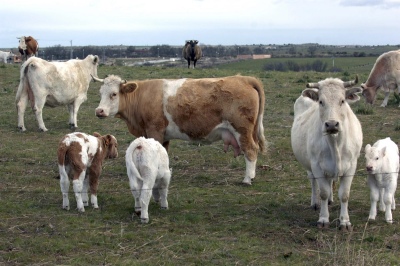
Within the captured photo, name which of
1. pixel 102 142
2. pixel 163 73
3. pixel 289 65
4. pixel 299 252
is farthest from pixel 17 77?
pixel 289 65

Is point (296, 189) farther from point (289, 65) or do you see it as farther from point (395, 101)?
point (289, 65)

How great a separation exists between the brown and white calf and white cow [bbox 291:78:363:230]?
9.29ft

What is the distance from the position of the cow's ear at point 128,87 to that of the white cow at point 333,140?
12.0ft

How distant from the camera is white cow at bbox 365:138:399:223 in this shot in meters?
7.92

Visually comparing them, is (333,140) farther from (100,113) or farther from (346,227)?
(100,113)

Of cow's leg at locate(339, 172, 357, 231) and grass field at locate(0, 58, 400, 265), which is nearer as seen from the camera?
grass field at locate(0, 58, 400, 265)

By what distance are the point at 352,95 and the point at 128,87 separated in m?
4.39

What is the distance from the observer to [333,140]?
741 centimetres

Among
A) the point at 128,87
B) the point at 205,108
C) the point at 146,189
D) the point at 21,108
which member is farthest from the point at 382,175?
the point at 21,108

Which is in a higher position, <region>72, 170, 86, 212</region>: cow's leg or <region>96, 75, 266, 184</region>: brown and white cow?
<region>96, 75, 266, 184</region>: brown and white cow

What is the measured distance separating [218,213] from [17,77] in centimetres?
1583

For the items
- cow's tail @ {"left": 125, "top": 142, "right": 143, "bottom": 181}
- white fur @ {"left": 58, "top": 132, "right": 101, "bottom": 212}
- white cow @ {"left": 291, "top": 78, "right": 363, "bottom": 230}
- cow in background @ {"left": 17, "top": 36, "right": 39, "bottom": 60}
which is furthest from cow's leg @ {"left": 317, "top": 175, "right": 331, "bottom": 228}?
cow in background @ {"left": 17, "top": 36, "right": 39, "bottom": 60}

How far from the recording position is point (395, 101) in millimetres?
18406

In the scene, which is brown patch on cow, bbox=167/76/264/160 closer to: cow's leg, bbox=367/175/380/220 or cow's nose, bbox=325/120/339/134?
cow's leg, bbox=367/175/380/220
